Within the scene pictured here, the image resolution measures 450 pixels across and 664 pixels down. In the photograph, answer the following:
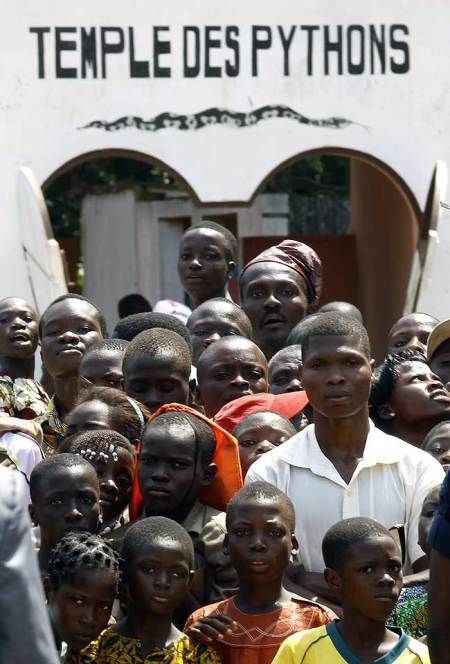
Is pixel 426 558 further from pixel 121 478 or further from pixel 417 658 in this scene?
pixel 121 478

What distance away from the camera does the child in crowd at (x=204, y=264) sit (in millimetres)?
7703

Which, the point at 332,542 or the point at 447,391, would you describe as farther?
the point at 447,391

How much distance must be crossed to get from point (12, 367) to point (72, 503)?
7.85ft

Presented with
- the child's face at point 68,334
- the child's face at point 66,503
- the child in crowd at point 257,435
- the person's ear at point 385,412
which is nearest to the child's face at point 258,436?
the child in crowd at point 257,435

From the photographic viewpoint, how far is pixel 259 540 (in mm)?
4617

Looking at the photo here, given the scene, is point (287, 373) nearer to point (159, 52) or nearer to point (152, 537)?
point (152, 537)

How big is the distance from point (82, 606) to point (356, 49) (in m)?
6.92

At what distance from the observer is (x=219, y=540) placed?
4.89m

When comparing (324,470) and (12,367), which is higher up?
(324,470)

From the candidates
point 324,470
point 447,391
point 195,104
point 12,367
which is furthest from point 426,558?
point 195,104

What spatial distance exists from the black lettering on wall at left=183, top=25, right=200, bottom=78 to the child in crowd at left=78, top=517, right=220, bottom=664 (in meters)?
6.42

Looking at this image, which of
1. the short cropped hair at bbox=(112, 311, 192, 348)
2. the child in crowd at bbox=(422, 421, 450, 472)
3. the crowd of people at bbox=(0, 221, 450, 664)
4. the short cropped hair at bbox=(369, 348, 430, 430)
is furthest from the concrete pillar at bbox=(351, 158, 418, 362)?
the child in crowd at bbox=(422, 421, 450, 472)

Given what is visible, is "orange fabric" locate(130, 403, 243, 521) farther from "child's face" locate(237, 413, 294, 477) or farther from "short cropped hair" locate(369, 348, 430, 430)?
"short cropped hair" locate(369, 348, 430, 430)

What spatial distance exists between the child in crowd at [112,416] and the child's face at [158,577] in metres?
0.96
